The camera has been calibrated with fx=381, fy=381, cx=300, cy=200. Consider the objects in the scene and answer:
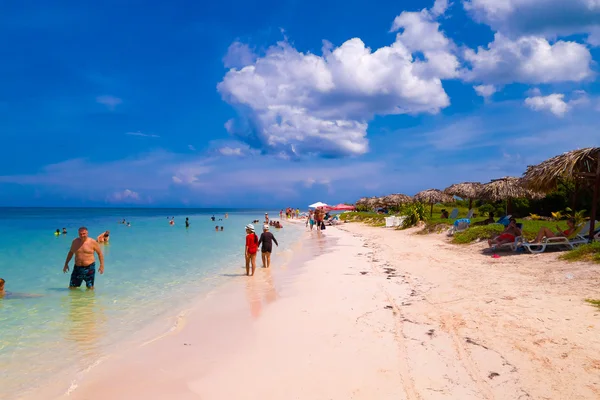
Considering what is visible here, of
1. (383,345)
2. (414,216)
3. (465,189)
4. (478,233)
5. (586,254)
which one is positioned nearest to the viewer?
(383,345)

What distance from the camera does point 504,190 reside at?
18.4 meters

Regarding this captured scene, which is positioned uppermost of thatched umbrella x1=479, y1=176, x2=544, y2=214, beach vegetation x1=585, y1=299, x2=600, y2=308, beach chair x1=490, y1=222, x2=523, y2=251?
thatched umbrella x1=479, y1=176, x2=544, y2=214

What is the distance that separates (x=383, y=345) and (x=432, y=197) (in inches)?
999

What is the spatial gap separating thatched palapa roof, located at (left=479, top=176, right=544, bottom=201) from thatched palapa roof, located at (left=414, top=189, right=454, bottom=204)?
8733 mm

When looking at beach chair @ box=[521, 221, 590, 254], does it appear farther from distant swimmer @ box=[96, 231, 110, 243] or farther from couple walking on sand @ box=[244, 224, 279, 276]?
distant swimmer @ box=[96, 231, 110, 243]

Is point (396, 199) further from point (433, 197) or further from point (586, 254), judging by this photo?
point (586, 254)

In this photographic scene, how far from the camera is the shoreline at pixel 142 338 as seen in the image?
408 cm

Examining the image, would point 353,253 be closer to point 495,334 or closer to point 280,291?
point 280,291

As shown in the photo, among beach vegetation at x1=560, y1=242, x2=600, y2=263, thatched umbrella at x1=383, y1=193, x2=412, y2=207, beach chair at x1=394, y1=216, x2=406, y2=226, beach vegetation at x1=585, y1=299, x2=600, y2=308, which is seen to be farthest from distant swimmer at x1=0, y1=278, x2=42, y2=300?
thatched umbrella at x1=383, y1=193, x2=412, y2=207

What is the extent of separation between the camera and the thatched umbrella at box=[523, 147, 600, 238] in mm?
10398

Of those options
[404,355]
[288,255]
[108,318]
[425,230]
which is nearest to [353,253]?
[288,255]

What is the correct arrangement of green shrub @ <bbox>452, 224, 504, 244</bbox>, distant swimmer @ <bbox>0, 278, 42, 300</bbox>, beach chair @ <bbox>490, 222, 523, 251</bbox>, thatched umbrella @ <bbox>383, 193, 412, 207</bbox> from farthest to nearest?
thatched umbrella @ <bbox>383, 193, 412, 207</bbox> → green shrub @ <bbox>452, 224, 504, 244</bbox> → beach chair @ <bbox>490, 222, 523, 251</bbox> → distant swimmer @ <bbox>0, 278, 42, 300</bbox>

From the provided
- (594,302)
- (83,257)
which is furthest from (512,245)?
(83,257)

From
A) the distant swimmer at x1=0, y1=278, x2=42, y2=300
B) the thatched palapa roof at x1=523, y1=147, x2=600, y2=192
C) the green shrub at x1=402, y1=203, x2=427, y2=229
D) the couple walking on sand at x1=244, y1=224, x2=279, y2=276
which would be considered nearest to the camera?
the distant swimmer at x1=0, y1=278, x2=42, y2=300
